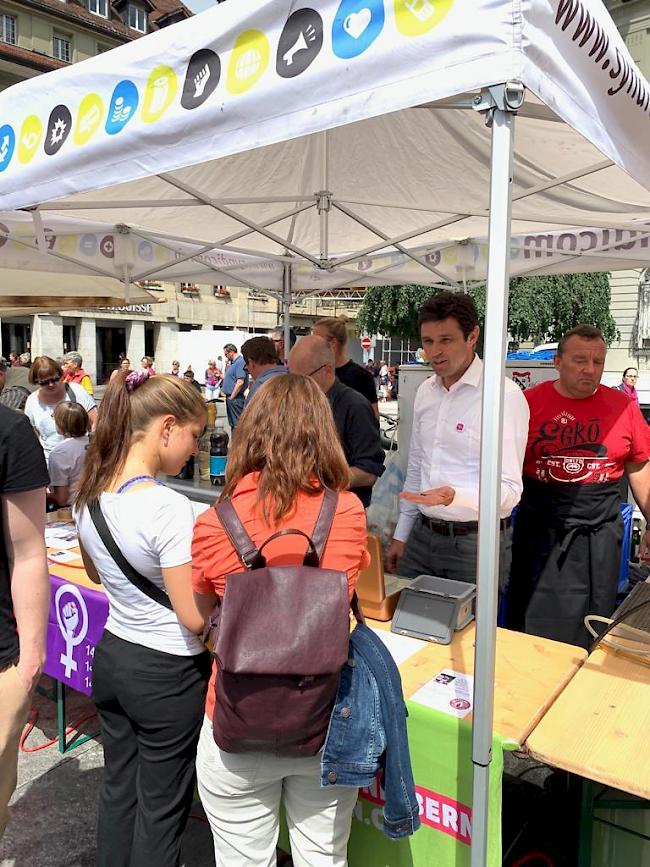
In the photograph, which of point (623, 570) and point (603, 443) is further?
point (623, 570)

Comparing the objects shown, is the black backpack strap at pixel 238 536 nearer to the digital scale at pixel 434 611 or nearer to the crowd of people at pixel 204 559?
A: the crowd of people at pixel 204 559

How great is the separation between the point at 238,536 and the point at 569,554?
1.96 meters

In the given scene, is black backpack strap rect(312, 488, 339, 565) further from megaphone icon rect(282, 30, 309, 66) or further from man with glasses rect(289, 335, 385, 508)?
man with glasses rect(289, 335, 385, 508)

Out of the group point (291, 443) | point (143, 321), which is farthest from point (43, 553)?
point (143, 321)

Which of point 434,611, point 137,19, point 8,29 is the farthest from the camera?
point 137,19

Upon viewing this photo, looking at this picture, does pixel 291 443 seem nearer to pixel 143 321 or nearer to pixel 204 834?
pixel 204 834

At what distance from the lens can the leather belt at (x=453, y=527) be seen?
2379 mm

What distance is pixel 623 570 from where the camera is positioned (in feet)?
Result: 11.9

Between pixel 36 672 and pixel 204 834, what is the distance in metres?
1.18

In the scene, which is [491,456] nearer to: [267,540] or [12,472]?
[267,540]

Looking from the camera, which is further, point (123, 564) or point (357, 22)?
point (123, 564)

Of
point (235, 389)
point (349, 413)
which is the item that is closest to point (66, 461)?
point (349, 413)

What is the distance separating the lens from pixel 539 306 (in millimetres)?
21234

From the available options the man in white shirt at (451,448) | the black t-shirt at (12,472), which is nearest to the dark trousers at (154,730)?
the black t-shirt at (12,472)
